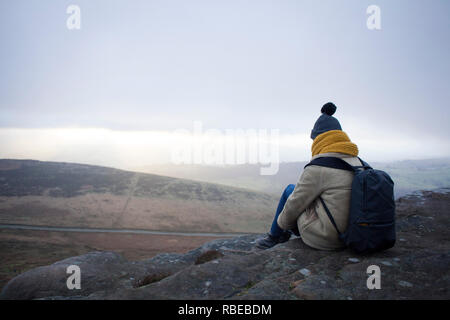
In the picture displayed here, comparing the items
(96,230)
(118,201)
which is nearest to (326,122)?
(96,230)

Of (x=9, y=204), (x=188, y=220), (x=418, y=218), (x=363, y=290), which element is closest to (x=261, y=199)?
(x=188, y=220)

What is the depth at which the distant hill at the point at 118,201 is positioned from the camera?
33.8m

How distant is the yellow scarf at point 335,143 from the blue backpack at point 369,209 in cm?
23

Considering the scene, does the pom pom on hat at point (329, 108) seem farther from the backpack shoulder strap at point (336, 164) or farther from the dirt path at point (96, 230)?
the dirt path at point (96, 230)

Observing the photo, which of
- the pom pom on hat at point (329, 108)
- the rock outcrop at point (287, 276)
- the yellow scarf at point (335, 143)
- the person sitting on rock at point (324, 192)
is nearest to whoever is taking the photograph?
the rock outcrop at point (287, 276)

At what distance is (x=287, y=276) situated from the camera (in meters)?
3.20

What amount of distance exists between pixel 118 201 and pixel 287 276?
4517cm

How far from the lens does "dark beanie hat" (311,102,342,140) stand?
147 inches

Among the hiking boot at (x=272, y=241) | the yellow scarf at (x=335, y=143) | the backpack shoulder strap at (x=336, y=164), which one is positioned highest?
the yellow scarf at (x=335, y=143)

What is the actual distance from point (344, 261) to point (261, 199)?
182 ft

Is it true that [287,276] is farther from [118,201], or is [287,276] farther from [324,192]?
[118,201]

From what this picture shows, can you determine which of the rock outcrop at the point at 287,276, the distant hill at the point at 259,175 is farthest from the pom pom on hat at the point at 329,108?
the distant hill at the point at 259,175

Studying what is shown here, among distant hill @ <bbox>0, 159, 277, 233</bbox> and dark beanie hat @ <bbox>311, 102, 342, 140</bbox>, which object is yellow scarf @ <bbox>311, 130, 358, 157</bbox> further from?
distant hill @ <bbox>0, 159, 277, 233</bbox>

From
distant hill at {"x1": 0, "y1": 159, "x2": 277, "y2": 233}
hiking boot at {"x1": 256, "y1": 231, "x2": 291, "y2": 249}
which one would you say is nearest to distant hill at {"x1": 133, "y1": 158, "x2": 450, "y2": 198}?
distant hill at {"x1": 0, "y1": 159, "x2": 277, "y2": 233}
